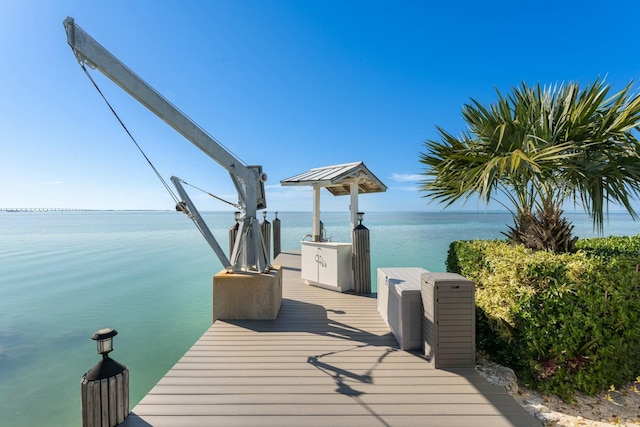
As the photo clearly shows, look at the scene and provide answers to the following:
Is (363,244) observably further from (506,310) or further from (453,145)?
(506,310)

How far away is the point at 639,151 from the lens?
3.08m

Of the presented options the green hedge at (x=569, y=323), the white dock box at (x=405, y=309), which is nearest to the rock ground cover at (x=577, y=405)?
the green hedge at (x=569, y=323)

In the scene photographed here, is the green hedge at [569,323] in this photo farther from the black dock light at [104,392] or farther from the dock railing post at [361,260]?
the black dock light at [104,392]

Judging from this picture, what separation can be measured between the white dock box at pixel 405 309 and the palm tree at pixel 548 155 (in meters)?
1.42

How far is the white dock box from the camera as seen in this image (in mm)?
2975

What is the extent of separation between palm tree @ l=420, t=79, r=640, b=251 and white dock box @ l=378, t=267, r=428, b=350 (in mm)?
1418

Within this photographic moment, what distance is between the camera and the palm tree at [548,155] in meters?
3.20

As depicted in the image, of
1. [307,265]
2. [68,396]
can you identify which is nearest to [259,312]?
[307,265]

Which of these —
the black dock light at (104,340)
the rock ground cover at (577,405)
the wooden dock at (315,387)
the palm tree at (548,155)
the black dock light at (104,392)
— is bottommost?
the rock ground cover at (577,405)

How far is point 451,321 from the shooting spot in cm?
261

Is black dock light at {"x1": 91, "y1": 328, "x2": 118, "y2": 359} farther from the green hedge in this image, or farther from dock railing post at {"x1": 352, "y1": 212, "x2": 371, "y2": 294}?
dock railing post at {"x1": 352, "y1": 212, "x2": 371, "y2": 294}

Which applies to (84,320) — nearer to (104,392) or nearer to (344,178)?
(104,392)

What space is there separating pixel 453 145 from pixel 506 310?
2.45 metres

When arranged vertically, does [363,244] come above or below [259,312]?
above
